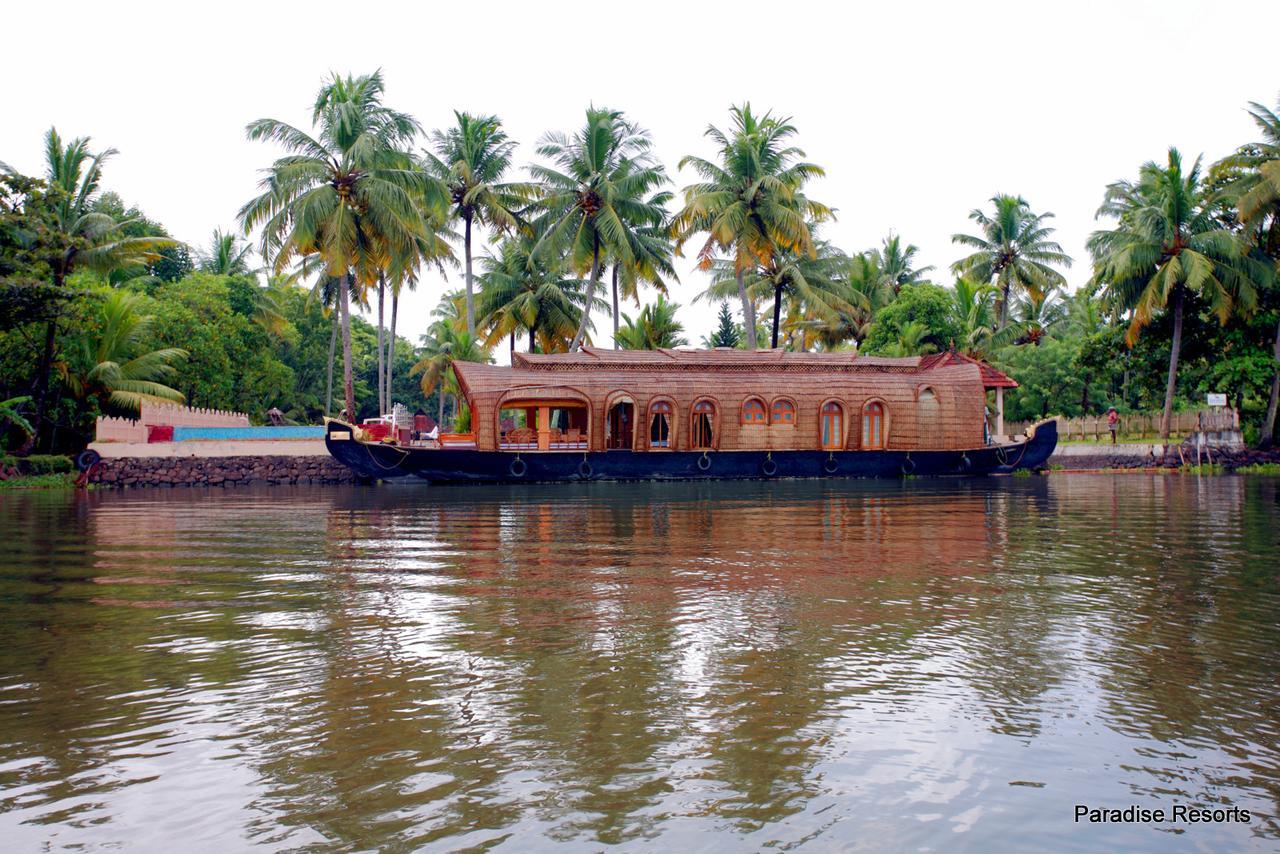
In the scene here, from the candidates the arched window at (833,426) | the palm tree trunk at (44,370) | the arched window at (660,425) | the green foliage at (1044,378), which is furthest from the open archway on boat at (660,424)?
the green foliage at (1044,378)

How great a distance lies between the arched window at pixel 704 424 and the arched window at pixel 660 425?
692 mm

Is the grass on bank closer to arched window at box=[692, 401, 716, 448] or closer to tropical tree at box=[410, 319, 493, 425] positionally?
tropical tree at box=[410, 319, 493, 425]

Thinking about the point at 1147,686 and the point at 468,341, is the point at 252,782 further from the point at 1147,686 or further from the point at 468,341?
the point at 468,341

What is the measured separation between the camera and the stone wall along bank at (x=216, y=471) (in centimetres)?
2422

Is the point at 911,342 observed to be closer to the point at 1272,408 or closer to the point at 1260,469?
the point at 1272,408

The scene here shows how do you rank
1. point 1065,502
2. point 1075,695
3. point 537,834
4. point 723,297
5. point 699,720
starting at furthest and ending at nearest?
point 723,297
point 1065,502
point 1075,695
point 699,720
point 537,834

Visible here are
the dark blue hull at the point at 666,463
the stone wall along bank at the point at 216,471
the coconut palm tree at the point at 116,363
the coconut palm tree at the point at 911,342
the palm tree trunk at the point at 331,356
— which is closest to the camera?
the dark blue hull at the point at 666,463

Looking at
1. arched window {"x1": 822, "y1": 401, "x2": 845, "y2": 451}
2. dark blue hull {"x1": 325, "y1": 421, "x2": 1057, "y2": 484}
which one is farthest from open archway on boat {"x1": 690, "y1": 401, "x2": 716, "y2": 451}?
arched window {"x1": 822, "y1": 401, "x2": 845, "y2": 451}

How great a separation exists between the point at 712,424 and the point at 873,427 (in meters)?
4.45

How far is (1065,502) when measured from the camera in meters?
14.4

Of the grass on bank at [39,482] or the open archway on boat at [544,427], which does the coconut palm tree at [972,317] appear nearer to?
the open archway on boat at [544,427]

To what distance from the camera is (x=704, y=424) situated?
955 inches

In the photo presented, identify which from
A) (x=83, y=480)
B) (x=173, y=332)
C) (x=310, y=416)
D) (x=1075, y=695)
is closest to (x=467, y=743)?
(x=1075, y=695)

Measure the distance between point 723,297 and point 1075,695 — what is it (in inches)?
1192
